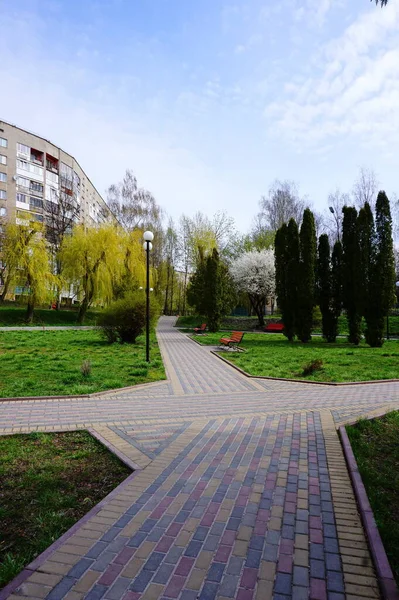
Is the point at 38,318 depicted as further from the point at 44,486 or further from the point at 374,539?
the point at 374,539

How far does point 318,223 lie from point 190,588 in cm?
4597

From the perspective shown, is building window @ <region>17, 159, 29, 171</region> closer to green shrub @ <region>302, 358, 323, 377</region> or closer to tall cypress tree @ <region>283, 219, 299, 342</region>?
tall cypress tree @ <region>283, 219, 299, 342</region>

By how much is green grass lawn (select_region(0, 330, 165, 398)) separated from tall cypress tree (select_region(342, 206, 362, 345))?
11538 mm

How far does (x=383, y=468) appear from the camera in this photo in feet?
13.3

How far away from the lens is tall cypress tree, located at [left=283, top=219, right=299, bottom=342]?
69.8ft

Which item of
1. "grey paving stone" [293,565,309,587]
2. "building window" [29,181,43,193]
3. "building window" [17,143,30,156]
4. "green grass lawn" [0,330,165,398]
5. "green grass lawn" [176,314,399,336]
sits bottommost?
"green grass lawn" [0,330,165,398]

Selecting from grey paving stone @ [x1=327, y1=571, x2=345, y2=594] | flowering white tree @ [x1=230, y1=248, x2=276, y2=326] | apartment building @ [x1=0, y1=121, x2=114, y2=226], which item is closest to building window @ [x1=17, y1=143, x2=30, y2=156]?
apartment building @ [x1=0, y1=121, x2=114, y2=226]

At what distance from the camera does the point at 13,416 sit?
5730 mm

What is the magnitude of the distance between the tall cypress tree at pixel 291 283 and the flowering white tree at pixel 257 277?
31.8 ft

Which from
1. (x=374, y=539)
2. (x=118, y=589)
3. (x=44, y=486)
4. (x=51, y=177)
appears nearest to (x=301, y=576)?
(x=374, y=539)

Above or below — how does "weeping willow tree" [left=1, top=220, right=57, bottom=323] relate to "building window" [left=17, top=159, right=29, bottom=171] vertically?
below

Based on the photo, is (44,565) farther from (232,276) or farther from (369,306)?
(232,276)

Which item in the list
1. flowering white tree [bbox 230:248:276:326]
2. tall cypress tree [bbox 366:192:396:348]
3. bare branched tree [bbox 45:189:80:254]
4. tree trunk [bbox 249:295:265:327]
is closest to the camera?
tall cypress tree [bbox 366:192:396:348]

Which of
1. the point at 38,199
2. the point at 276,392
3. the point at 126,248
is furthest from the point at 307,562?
the point at 38,199
